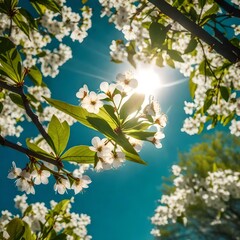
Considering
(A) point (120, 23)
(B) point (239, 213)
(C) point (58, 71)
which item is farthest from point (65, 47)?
(B) point (239, 213)

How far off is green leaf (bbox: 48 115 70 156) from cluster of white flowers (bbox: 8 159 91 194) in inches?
5.3

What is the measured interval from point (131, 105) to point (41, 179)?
0.63 meters

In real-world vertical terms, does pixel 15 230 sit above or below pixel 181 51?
below

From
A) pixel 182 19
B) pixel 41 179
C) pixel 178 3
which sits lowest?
pixel 41 179

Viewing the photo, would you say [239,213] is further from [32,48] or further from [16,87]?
[16,87]

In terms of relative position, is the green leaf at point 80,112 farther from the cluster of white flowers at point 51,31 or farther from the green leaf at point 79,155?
the cluster of white flowers at point 51,31

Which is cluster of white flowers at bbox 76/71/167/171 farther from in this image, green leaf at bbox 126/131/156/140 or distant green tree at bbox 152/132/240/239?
distant green tree at bbox 152/132/240/239

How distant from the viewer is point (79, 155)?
4.37 ft

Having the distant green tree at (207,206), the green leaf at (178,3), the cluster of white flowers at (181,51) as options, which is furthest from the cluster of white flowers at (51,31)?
the distant green tree at (207,206)

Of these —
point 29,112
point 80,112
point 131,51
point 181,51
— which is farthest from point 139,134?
point 181,51

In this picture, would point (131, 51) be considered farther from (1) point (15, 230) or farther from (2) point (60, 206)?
(1) point (15, 230)

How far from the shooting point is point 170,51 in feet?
8.58

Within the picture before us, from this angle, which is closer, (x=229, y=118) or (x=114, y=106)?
(x=114, y=106)

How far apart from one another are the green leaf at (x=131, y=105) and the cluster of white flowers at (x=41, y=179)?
41cm
